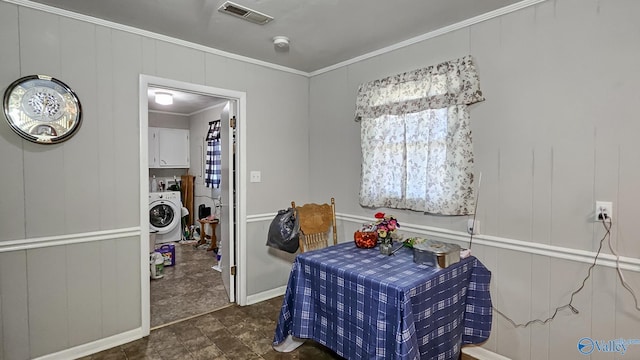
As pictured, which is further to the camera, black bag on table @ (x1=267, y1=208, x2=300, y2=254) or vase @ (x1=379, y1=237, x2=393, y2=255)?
black bag on table @ (x1=267, y1=208, x2=300, y2=254)

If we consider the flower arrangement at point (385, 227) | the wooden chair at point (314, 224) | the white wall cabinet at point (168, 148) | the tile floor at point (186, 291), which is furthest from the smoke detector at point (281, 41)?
the white wall cabinet at point (168, 148)

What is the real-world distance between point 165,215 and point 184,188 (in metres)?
0.85

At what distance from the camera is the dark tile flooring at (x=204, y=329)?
237 centimetres

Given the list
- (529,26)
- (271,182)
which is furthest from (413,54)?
(271,182)

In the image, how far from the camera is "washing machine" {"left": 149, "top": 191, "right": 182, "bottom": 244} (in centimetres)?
554

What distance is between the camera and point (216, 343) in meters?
2.52

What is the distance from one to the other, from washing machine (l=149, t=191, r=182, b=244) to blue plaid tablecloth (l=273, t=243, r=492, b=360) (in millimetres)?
4163

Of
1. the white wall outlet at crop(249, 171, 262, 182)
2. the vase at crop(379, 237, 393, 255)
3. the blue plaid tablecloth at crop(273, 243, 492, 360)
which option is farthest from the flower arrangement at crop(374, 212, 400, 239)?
the white wall outlet at crop(249, 171, 262, 182)

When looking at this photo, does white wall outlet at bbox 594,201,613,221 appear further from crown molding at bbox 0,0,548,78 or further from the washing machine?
the washing machine

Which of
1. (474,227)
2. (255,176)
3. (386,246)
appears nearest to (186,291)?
(255,176)

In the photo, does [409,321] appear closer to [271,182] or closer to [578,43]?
[578,43]

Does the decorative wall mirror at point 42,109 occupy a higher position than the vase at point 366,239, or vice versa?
the decorative wall mirror at point 42,109

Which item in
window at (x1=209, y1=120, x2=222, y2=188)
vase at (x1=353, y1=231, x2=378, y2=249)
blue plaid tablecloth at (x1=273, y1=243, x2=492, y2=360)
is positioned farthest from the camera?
window at (x1=209, y1=120, x2=222, y2=188)

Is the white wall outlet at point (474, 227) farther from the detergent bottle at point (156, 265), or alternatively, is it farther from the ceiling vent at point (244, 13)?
the detergent bottle at point (156, 265)
